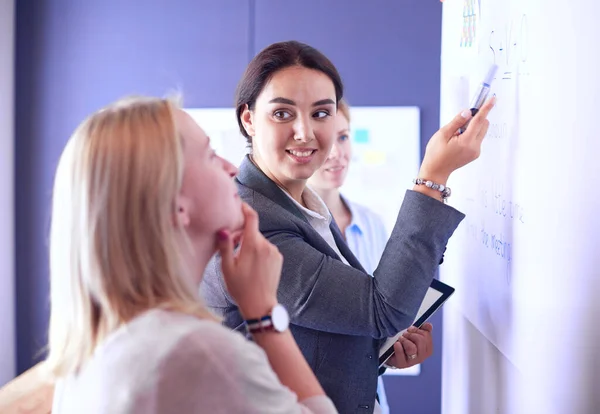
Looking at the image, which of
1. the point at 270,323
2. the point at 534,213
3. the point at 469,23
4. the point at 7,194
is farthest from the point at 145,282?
the point at 7,194

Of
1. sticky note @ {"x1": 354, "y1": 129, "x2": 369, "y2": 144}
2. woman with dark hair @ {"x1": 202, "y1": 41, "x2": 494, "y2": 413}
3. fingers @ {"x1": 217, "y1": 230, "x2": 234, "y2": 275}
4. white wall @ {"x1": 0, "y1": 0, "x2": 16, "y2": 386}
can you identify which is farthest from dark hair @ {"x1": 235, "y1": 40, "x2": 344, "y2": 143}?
white wall @ {"x1": 0, "y1": 0, "x2": 16, "y2": 386}

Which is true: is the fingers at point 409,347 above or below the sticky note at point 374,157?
below

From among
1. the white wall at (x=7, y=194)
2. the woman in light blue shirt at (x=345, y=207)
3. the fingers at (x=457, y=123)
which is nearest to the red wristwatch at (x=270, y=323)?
the fingers at (x=457, y=123)

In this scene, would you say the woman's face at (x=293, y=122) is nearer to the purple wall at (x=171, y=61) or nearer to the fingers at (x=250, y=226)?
the fingers at (x=250, y=226)

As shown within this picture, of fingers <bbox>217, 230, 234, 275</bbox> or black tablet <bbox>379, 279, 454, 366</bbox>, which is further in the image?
black tablet <bbox>379, 279, 454, 366</bbox>

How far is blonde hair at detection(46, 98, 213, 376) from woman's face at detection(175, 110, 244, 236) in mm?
31

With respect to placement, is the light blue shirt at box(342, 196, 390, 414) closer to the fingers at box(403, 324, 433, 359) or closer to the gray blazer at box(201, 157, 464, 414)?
the fingers at box(403, 324, 433, 359)

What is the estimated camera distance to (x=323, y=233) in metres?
1.51

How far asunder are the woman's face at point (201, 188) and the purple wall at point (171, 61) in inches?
106

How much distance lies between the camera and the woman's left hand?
1.55m

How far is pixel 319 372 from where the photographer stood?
1328 mm

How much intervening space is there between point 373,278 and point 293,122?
400 mm

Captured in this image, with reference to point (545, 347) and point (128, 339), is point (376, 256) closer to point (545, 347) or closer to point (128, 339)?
point (545, 347)

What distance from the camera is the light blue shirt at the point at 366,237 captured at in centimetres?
285
